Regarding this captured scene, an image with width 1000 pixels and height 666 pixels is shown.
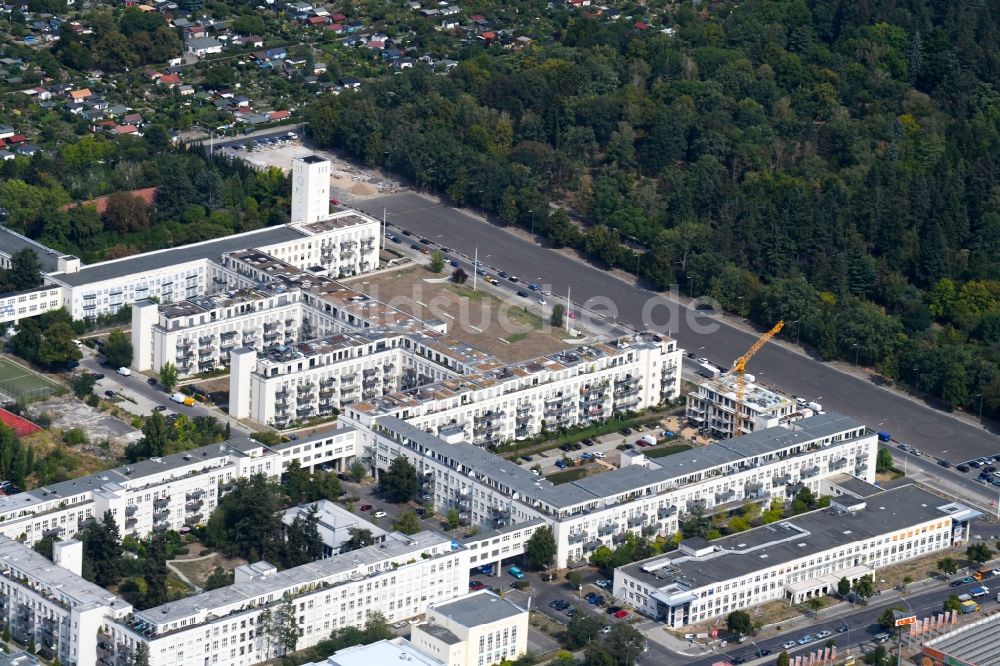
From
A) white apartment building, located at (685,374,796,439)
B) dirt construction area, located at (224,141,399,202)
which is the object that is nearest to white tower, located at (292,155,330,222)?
dirt construction area, located at (224,141,399,202)

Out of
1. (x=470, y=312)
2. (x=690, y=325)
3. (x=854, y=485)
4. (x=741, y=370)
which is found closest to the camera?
(x=854, y=485)

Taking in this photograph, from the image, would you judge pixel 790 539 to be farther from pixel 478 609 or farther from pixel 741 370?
pixel 741 370

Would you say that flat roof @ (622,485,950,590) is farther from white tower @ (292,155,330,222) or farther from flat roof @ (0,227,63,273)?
flat roof @ (0,227,63,273)

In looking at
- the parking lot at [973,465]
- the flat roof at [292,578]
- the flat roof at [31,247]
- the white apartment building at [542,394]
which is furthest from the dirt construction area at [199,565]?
the parking lot at [973,465]

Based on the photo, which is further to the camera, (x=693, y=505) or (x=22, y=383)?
(x=22, y=383)

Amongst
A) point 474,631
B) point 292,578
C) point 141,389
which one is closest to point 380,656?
point 474,631
